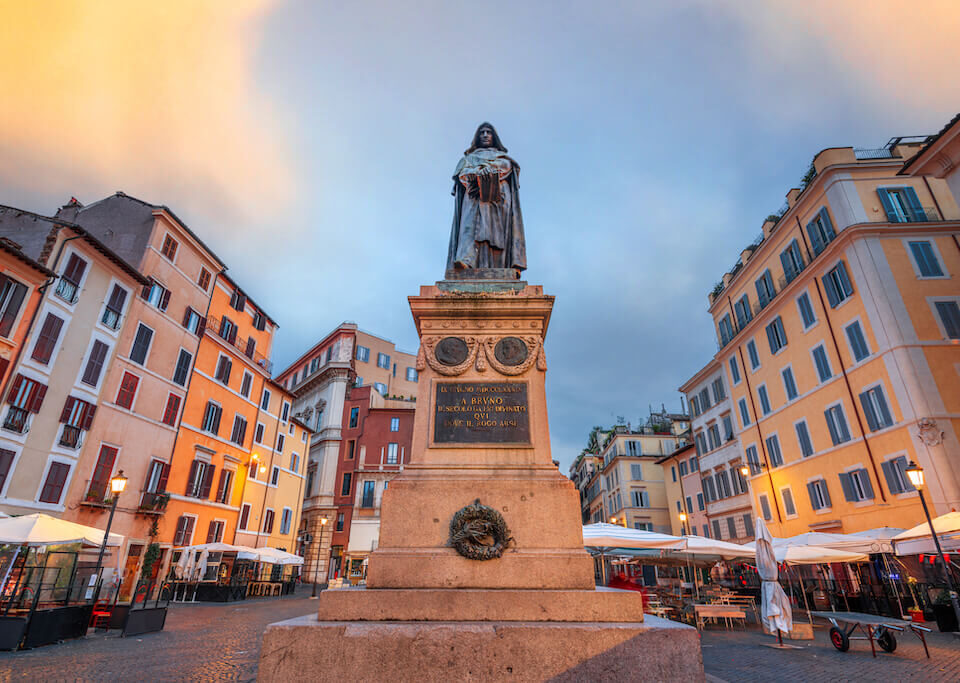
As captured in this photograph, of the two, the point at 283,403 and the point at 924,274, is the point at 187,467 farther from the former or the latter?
the point at 924,274

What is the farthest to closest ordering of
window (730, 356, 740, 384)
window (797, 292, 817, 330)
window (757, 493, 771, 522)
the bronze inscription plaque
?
1. window (730, 356, 740, 384)
2. window (757, 493, 771, 522)
3. window (797, 292, 817, 330)
4. the bronze inscription plaque

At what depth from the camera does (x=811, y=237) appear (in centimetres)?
2503

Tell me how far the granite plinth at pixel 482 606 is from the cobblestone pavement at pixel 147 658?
119 inches

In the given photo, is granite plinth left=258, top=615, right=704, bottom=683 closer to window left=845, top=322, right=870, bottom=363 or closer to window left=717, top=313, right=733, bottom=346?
window left=845, top=322, right=870, bottom=363

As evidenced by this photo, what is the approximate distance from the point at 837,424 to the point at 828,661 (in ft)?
54.0

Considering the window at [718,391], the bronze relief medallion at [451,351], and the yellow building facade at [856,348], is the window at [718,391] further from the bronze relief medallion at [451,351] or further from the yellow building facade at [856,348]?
the bronze relief medallion at [451,351]

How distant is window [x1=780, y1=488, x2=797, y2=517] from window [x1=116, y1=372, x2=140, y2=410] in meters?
33.3

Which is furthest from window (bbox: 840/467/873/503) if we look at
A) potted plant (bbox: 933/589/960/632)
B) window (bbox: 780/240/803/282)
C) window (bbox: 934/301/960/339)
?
window (bbox: 780/240/803/282)

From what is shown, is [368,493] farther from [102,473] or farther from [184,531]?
[102,473]

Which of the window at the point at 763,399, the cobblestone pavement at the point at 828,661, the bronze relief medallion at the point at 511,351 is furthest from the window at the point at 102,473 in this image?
the window at the point at 763,399

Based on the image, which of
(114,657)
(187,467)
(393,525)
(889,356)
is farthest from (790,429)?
(187,467)

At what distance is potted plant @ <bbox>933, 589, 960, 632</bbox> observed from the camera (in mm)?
13273

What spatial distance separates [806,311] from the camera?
25078 millimetres

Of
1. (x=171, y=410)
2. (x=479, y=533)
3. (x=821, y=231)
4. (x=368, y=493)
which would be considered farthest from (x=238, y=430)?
(x=821, y=231)
